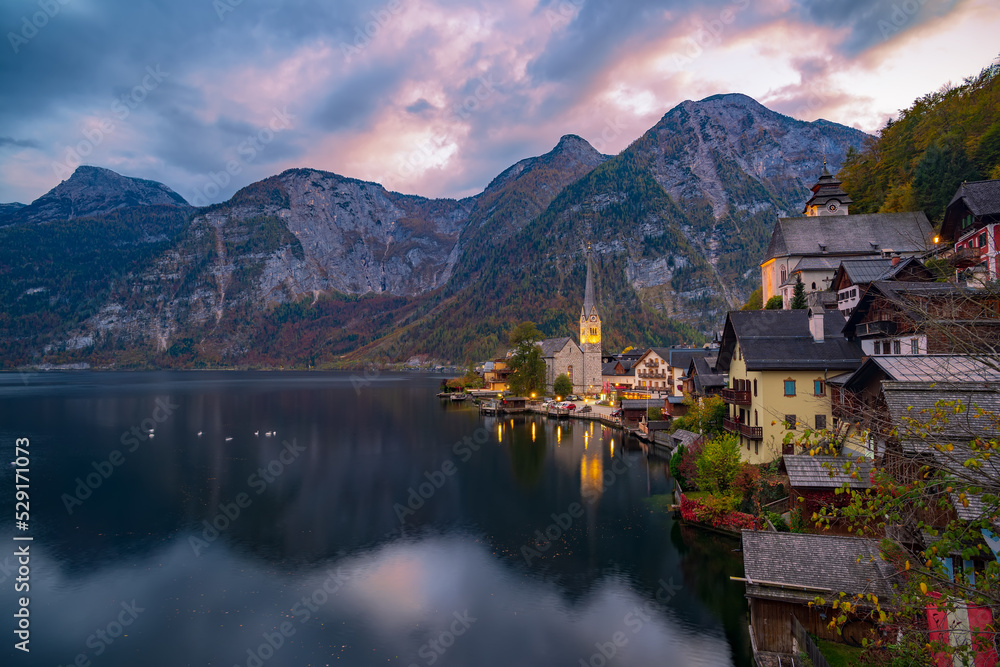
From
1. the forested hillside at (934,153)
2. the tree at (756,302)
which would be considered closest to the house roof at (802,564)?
the forested hillside at (934,153)

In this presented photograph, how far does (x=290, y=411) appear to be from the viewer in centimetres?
10656

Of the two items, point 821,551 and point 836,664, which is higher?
point 821,551

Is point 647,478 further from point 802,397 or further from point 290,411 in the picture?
point 290,411

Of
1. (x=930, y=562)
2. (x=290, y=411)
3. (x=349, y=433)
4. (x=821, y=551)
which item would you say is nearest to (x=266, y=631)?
(x=821, y=551)

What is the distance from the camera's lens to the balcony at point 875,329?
30.7 meters

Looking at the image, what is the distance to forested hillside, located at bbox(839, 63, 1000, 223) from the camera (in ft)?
176

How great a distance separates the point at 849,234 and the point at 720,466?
4385 centimetres

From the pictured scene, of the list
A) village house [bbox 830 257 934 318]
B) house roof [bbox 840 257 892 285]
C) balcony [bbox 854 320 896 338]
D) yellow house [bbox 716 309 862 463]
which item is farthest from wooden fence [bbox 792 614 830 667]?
house roof [bbox 840 257 892 285]

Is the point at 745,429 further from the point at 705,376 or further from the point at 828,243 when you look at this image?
the point at 828,243

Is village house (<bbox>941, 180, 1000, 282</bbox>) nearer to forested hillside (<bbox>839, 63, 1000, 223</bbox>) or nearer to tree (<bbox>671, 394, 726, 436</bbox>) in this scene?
forested hillside (<bbox>839, 63, 1000, 223</bbox>)

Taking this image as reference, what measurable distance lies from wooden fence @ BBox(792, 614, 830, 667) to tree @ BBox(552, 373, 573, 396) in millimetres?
90229

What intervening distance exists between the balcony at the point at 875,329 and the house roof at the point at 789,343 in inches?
54.8

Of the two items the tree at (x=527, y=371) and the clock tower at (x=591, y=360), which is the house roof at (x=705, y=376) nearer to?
the tree at (x=527, y=371)

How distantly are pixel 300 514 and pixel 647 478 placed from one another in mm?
29739
